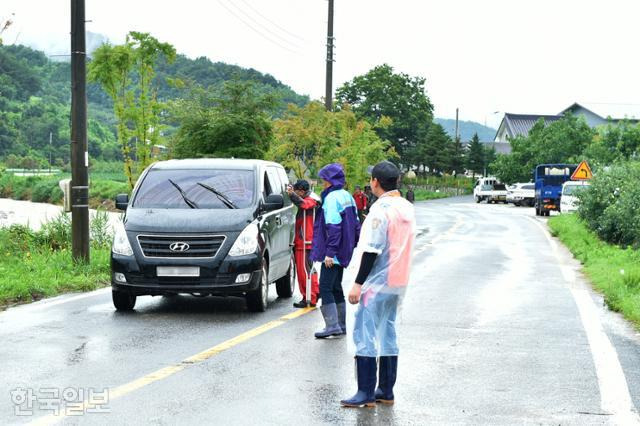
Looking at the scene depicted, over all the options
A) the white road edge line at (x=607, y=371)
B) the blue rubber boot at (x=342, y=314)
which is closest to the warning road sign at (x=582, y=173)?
the white road edge line at (x=607, y=371)

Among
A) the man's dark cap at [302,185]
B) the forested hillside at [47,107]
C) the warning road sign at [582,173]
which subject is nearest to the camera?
the man's dark cap at [302,185]

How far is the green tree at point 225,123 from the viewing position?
28766mm

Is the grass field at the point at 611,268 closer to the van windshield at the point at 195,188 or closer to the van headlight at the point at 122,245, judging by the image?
the van windshield at the point at 195,188

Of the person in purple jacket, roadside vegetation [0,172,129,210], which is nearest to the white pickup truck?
roadside vegetation [0,172,129,210]

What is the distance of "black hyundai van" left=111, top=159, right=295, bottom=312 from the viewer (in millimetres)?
10812

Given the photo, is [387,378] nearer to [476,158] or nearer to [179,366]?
[179,366]

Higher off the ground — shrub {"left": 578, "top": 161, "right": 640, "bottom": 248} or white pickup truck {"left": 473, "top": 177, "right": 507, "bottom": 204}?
shrub {"left": 578, "top": 161, "right": 640, "bottom": 248}

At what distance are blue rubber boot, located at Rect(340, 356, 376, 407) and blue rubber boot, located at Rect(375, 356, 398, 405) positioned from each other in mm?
132

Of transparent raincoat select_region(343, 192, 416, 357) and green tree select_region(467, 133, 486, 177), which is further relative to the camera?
green tree select_region(467, 133, 486, 177)

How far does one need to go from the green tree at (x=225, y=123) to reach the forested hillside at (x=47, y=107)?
177 ft

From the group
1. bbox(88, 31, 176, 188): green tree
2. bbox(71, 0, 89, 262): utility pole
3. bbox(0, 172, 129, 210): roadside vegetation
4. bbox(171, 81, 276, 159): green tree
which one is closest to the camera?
bbox(71, 0, 89, 262): utility pole

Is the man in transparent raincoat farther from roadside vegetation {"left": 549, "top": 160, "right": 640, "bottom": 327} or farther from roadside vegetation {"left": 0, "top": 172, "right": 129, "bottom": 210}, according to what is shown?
roadside vegetation {"left": 0, "top": 172, "right": 129, "bottom": 210}

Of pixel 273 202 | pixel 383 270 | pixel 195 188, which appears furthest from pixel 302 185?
pixel 383 270

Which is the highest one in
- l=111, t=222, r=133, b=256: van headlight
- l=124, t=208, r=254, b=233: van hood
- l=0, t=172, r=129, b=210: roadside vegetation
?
l=124, t=208, r=254, b=233: van hood
